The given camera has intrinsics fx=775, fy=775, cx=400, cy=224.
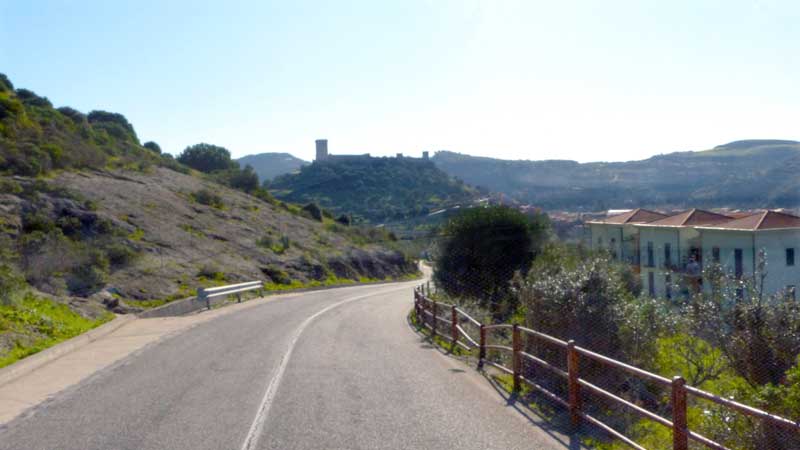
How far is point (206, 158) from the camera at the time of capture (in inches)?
3684

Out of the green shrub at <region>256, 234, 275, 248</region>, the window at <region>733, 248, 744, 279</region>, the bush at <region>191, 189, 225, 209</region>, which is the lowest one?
the green shrub at <region>256, 234, 275, 248</region>

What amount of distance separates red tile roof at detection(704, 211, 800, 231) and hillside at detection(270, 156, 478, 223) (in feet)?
92.4

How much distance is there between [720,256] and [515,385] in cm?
620

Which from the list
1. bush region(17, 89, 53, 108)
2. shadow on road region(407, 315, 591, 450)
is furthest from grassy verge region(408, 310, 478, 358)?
bush region(17, 89, 53, 108)

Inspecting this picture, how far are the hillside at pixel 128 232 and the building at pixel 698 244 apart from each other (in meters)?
14.0

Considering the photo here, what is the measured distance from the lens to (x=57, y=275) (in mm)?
25797

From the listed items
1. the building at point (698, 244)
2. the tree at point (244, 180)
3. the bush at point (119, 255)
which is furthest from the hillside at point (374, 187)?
the building at point (698, 244)

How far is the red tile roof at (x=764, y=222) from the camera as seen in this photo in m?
14.4

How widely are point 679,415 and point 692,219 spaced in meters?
11.3

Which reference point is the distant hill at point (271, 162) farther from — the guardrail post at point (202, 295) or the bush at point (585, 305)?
the bush at point (585, 305)

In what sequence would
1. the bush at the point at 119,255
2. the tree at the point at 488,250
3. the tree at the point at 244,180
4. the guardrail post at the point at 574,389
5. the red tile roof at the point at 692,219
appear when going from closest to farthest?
the guardrail post at the point at 574,389, the red tile roof at the point at 692,219, the tree at the point at 488,250, the bush at the point at 119,255, the tree at the point at 244,180

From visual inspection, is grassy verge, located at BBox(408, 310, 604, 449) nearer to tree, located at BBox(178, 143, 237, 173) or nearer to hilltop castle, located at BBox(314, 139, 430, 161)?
hilltop castle, located at BBox(314, 139, 430, 161)

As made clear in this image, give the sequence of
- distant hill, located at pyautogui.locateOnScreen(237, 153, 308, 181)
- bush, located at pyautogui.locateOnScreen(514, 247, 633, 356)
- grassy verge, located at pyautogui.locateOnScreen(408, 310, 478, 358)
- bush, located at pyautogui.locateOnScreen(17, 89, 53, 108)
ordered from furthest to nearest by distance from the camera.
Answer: distant hill, located at pyautogui.locateOnScreen(237, 153, 308, 181) → bush, located at pyautogui.locateOnScreen(17, 89, 53, 108) → grassy verge, located at pyautogui.locateOnScreen(408, 310, 478, 358) → bush, located at pyautogui.locateOnScreen(514, 247, 633, 356)

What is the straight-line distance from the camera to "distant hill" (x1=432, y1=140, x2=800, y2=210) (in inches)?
770
